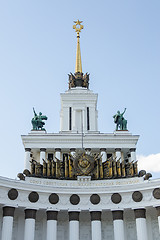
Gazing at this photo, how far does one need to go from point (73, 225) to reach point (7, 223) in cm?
481

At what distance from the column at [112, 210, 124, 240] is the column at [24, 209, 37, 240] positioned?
5863mm

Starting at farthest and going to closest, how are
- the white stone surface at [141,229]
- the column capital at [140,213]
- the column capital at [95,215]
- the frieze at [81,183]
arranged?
the frieze at [81,183] < the column capital at [95,215] < the column capital at [140,213] < the white stone surface at [141,229]

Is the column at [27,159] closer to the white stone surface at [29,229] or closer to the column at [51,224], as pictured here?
the column at [51,224]

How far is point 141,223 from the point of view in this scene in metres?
24.4

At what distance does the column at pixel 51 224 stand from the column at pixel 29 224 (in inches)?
43.8

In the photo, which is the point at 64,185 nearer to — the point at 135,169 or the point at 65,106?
the point at 135,169

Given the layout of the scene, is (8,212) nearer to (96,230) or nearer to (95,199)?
(96,230)

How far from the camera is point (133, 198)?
25.4m

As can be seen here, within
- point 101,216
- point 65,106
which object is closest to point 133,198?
point 101,216

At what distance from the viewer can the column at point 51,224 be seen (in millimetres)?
24125

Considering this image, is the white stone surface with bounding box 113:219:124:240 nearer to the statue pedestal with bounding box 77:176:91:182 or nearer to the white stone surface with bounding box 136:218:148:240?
the white stone surface with bounding box 136:218:148:240

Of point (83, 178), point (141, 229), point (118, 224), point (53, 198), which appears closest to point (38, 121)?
point (83, 178)

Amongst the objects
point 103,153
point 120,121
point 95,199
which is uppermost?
point 120,121

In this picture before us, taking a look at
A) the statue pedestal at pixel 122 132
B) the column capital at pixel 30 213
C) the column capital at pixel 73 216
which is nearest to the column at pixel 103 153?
the statue pedestal at pixel 122 132
